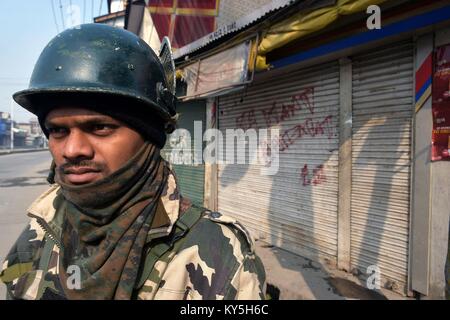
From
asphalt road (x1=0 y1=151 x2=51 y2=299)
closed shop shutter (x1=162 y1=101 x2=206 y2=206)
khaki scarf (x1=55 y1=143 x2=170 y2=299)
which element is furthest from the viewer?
closed shop shutter (x1=162 y1=101 x2=206 y2=206)

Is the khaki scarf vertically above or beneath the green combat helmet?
beneath

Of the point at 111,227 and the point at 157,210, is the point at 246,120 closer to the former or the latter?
the point at 157,210

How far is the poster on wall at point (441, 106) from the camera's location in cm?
326

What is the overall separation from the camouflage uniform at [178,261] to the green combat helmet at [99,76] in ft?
1.23

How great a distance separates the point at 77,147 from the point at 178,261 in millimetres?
567

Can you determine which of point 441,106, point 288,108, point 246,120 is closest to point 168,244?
point 441,106

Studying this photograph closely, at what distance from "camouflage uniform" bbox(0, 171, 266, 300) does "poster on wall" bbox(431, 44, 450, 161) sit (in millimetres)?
2912

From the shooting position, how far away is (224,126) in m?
6.77

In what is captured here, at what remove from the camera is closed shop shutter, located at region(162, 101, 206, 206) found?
7.50 meters

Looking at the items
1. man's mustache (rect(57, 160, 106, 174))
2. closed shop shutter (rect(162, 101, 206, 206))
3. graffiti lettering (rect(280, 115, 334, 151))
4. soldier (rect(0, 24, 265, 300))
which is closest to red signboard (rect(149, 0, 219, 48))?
closed shop shutter (rect(162, 101, 206, 206))

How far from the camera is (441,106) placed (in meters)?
3.31

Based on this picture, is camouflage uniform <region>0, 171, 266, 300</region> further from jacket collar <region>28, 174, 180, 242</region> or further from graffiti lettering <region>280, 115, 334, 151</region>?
graffiti lettering <region>280, 115, 334, 151</region>
